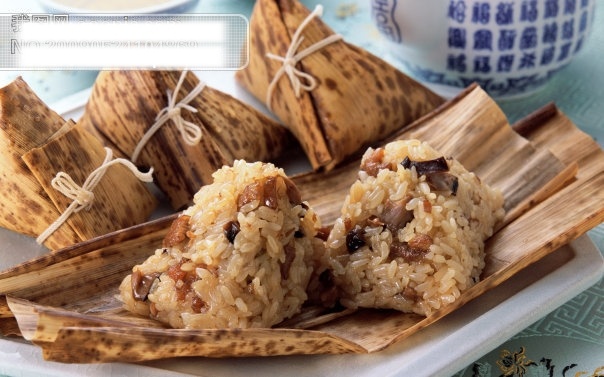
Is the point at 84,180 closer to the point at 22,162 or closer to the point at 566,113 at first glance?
the point at 22,162

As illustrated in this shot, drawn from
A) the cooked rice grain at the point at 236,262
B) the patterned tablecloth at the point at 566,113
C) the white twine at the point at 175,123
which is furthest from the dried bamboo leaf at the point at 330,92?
the cooked rice grain at the point at 236,262

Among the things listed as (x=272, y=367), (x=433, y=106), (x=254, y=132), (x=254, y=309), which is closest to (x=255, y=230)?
(x=254, y=309)

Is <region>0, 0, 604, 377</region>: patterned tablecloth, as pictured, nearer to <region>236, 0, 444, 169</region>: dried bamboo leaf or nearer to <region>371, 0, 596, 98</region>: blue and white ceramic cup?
<region>371, 0, 596, 98</region>: blue and white ceramic cup

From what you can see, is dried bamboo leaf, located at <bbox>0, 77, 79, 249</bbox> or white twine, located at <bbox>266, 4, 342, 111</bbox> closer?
dried bamboo leaf, located at <bbox>0, 77, 79, 249</bbox>

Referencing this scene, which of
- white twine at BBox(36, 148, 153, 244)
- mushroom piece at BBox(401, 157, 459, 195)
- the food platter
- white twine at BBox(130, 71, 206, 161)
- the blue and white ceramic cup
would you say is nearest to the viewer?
the food platter

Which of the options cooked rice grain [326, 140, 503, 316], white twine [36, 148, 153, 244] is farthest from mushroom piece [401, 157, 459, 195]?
white twine [36, 148, 153, 244]

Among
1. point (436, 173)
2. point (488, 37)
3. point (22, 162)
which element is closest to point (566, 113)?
point (488, 37)

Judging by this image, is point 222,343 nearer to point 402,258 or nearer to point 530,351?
point 402,258
